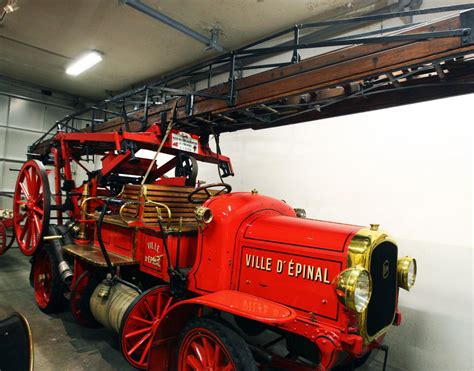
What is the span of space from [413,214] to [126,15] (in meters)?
4.80

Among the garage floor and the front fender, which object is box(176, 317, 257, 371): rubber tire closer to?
the front fender

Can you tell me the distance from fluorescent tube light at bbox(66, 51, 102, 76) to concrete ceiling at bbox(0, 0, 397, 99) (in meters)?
0.13

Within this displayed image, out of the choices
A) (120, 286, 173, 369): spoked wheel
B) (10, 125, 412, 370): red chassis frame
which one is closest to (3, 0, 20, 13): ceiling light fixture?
(10, 125, 412, 370): red chassis frame

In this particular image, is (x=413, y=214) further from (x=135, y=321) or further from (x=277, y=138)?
(x=135, y=321)

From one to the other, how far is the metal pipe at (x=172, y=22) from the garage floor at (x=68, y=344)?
149 inches

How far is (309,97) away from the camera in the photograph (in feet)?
7.57

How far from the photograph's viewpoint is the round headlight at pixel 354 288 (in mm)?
1676

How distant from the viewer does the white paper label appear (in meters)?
3.20

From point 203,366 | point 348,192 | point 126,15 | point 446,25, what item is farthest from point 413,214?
point 126,15

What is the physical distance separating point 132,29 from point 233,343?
16.7ft

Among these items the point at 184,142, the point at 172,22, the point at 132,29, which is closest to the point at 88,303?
the point at 184,142

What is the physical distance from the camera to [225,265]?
2.34 metres

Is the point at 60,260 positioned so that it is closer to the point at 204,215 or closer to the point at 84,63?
the point at 204,215

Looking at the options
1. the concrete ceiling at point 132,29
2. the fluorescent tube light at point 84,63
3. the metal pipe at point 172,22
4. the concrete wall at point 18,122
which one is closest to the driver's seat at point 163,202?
the metal pipe at point 172,22
